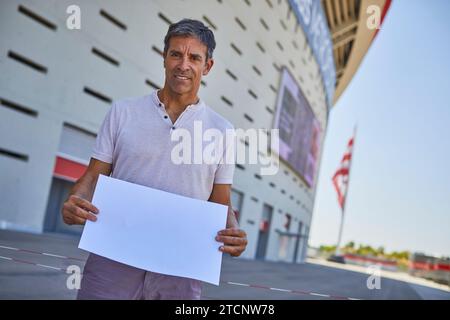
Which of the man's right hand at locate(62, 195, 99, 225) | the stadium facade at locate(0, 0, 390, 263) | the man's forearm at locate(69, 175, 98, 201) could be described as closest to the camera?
the man's right hand at locate(62, 195, 99, 225)

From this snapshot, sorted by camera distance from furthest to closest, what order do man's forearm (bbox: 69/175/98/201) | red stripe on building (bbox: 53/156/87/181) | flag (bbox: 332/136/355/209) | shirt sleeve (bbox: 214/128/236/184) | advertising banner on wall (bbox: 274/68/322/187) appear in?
flag (bbox: 332/136/355/209) < advertising banner on wall (bbox: 274/68/322/187) < red stripe on building (bbox: 53/156/87/181) < shirt sleeve (bbox: 214/128/236/184) < man's forearm (bbox: 69/175/98/201)

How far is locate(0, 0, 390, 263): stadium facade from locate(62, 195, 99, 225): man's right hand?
10.5 metres

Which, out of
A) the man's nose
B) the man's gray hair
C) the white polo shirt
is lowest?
the white polo shirt

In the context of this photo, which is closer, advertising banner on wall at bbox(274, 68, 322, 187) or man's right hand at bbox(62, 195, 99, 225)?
man's right hand at bbox(62, 195, 99, 225)

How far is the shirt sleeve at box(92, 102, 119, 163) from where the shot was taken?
1.61 m

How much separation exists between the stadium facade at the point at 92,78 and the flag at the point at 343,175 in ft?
41.8

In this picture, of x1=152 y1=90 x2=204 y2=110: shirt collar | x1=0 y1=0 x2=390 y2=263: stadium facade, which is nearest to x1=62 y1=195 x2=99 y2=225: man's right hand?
x1=152 y1=90 x2=204 y2=110: shirt collar

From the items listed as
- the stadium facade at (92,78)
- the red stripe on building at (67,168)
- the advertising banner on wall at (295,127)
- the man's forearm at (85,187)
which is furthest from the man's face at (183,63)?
the advertising banner on wall at (295,127)

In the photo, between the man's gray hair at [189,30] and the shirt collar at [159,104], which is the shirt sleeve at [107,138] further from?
the man's gray hair at [189,30]

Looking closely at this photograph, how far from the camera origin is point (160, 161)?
5.25ft

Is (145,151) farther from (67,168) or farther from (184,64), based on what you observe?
(67,168)

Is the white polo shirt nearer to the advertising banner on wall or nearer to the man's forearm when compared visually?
the man's forearm

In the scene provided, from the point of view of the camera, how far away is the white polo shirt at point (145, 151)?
1.59 m
